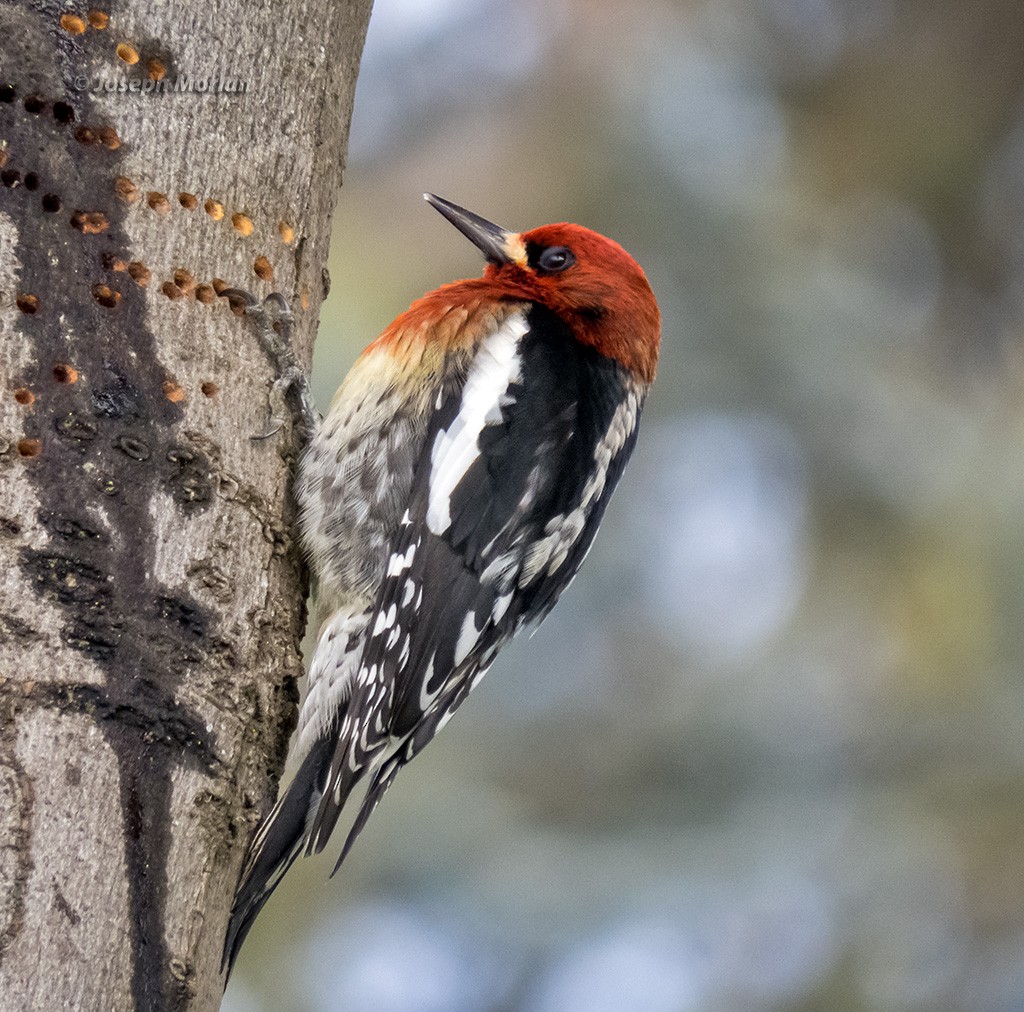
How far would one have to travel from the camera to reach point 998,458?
612cm

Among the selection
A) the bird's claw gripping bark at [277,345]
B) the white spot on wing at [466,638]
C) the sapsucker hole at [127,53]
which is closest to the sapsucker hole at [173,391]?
the bird's claw gripping bark at [277,345]

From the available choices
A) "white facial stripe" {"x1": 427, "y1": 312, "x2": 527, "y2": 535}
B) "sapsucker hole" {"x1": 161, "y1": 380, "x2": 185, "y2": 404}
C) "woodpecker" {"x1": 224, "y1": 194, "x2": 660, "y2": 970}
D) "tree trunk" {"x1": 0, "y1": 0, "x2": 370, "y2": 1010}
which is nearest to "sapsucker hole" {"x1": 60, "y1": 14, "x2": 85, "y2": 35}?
"tree trunk" {"x1": 0, "y1": 0, "x2": 370, "y2": 1010}

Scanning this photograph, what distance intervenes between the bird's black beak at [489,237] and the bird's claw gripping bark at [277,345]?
0.99m

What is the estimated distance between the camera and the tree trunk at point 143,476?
1.91 meters

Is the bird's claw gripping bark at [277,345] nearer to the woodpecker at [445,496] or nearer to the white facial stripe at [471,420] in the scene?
the woodpecker at [445,496]

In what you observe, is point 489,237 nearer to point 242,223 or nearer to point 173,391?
point 242,223

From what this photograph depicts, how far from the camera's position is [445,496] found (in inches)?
116

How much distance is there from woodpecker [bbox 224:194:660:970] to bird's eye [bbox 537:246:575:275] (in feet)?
0.23

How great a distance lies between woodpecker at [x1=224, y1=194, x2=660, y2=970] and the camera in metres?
2.79

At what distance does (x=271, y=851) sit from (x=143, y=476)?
0.65 m

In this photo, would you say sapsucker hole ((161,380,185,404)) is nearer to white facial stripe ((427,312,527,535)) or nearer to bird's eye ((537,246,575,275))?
white facial stripe ((427,312,527,535))

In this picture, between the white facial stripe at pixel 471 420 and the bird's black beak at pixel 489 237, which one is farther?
the bird's black beak at pixel 489 237

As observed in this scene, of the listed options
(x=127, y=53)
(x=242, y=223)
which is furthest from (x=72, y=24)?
(x=242, y=223)

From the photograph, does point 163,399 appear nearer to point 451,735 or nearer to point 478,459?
point 478,459
